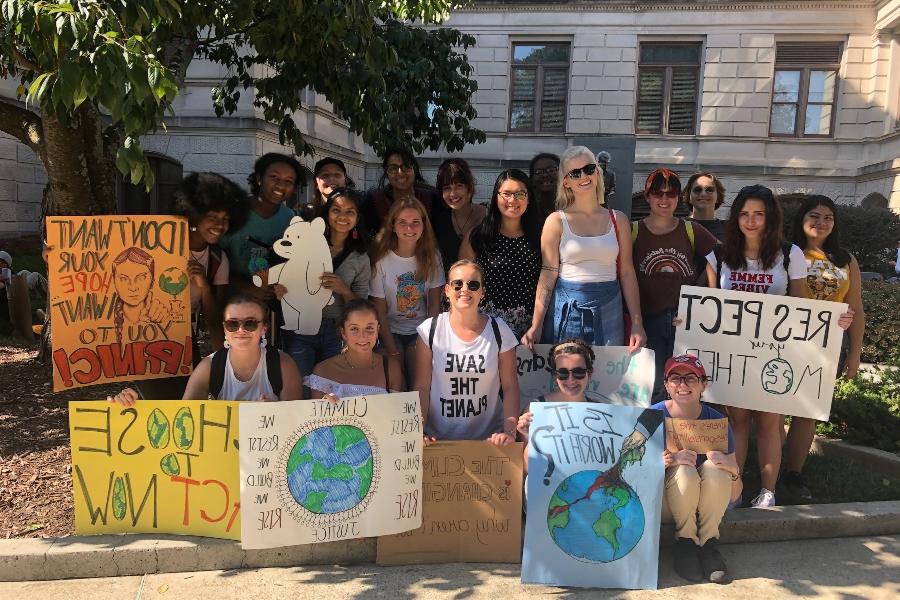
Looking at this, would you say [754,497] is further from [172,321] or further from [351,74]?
[351,74]

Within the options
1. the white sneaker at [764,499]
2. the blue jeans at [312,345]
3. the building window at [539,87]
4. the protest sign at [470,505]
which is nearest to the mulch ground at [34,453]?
the blue jeans at [312,345]

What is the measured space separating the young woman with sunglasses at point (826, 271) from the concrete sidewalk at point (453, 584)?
728 millimetres

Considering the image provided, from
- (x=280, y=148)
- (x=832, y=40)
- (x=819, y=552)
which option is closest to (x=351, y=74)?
(x=819, y=552)

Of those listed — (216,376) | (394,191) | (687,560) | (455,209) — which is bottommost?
(687,560)

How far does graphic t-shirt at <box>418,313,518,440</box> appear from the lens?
3.37 m

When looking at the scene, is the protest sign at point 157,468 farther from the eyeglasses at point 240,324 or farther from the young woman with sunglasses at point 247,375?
the eyeglasses at point 240,324

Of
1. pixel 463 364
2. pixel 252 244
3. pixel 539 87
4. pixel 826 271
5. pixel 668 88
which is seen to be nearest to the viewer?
pixel 463 364

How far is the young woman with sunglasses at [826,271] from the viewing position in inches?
144

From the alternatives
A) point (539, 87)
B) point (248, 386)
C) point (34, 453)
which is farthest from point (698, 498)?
point (539, 87)

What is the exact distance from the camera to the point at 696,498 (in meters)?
3.08

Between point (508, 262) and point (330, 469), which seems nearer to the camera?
point (330, 469)

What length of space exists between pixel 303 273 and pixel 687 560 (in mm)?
2451

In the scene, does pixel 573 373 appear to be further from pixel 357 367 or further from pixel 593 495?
pixel 357 367

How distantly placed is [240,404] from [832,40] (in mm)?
19326
